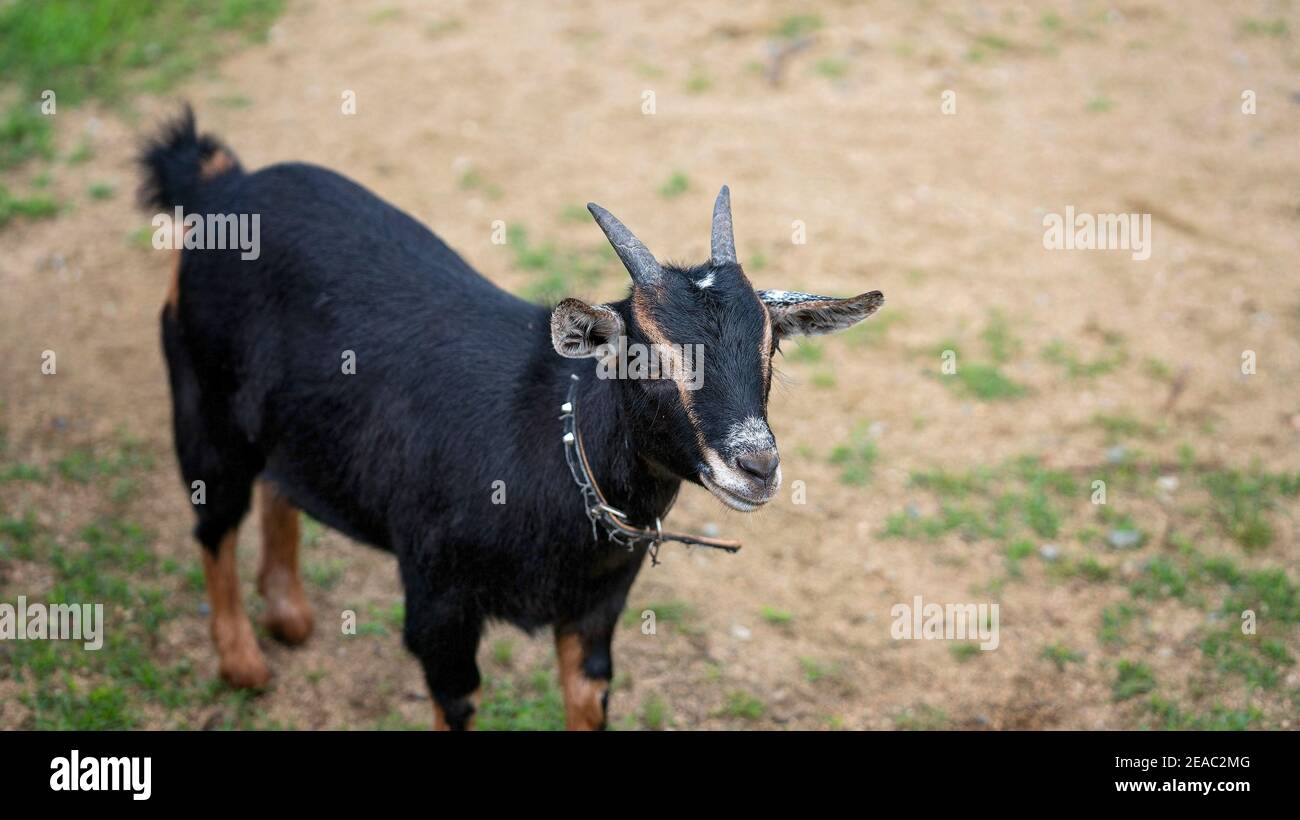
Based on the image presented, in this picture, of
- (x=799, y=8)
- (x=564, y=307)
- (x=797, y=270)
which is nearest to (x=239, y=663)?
(x=564, y=307)

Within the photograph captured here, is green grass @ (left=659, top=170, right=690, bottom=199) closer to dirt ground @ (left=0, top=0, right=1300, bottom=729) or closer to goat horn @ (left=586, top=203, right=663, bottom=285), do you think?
dirt ground @ (left=0, top=0, right=1300, bottom=729)

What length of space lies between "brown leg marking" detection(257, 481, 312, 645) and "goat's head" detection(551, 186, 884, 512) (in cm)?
249

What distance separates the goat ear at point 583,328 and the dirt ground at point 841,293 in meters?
2.25

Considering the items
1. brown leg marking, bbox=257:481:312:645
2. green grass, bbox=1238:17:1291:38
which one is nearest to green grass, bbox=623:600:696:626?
brown leg marking, bbox=257:481:312:645

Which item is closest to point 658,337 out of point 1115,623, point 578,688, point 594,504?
point 594,504

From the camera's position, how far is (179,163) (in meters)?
5.91

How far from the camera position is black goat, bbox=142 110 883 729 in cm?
416

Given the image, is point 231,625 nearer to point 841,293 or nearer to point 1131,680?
point 1131,680

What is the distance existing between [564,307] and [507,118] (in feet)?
21.6

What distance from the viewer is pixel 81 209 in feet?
29.8

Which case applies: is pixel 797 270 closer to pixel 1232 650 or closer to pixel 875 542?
pixel 875 542

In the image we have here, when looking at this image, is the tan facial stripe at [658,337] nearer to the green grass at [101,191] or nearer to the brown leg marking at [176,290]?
the brown leg marking at [176,290]

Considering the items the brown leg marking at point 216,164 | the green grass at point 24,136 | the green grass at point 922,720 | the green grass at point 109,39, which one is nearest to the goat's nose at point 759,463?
the green grass at point 922,720

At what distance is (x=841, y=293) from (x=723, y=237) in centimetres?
402
